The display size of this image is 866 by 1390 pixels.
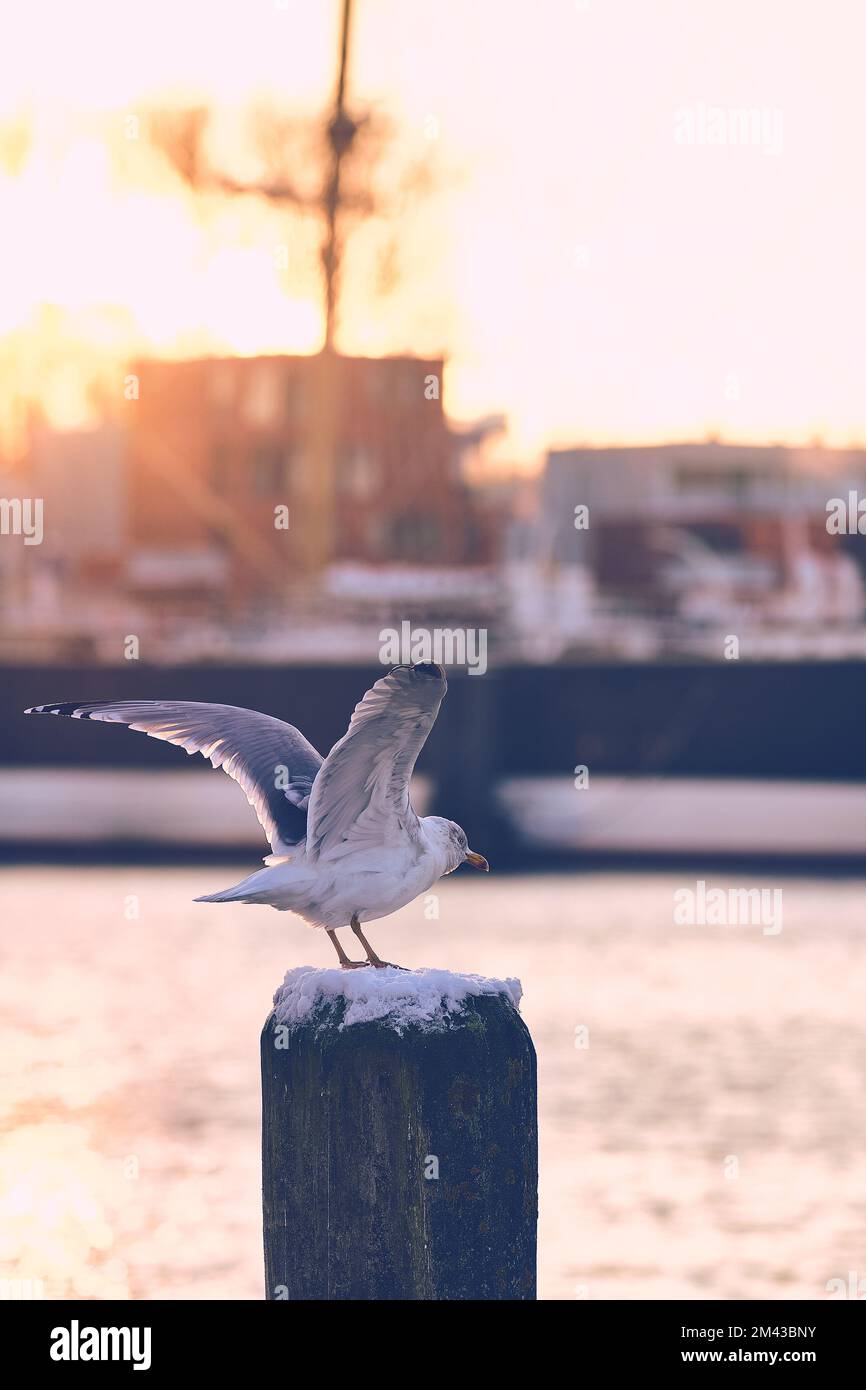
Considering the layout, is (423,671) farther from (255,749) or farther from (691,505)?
(691,505)

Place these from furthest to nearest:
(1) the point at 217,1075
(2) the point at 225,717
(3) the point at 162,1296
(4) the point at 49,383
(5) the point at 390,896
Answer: (4) the point at 49,383
(1) the point at 217,1075
(3) the point at 162,1296
(2) the point at 225,717
(5) the point at 390,896

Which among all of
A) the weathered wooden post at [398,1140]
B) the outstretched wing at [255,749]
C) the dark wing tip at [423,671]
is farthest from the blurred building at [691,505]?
the weathered wooden post at [398,1140]

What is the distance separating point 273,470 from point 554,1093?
57556 millimetres

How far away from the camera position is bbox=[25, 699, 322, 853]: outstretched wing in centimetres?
725

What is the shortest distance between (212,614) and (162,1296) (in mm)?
31524

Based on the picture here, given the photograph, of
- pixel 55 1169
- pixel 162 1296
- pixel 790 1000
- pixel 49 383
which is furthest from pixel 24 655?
pixel 162 1296

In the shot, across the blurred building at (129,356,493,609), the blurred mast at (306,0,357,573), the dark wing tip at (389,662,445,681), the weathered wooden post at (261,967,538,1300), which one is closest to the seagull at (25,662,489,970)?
the dark wing tip at (389,662,445,681)

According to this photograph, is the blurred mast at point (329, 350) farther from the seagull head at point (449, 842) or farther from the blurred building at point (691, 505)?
the seagull head at point (449, 842)

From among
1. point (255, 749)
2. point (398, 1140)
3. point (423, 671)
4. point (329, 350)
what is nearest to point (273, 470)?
point (329, 350)

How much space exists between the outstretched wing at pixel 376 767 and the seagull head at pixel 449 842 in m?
0.15

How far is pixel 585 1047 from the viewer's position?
18078 mm

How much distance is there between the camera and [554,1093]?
16047 mm

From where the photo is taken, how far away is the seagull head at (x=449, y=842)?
7043 millimetres

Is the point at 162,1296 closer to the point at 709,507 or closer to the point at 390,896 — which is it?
the point at 390,896
